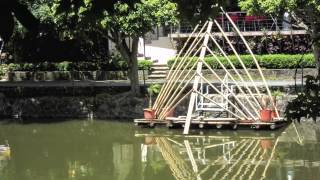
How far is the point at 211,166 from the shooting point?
14.8 metres

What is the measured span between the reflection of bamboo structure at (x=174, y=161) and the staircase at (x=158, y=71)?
1038cm

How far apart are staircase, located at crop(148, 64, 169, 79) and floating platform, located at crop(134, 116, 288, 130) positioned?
29.1 feet

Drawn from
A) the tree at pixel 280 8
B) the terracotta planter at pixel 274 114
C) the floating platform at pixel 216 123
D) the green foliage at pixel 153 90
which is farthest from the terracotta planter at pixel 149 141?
the tree at pixel 280 8

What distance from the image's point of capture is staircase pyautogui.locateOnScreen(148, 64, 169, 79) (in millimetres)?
29172

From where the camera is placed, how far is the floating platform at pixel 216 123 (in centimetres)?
1892

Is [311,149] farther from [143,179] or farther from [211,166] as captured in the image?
[143,179]

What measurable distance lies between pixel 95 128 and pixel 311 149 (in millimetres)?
8328

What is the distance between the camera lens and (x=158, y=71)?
29.7m

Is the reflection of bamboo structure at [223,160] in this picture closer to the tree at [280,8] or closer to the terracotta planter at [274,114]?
the terracotta planter at [274,114]

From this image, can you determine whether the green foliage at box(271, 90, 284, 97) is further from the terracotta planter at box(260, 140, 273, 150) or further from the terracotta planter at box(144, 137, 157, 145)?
the terracotta planter at box(144, 137, 157, 145)

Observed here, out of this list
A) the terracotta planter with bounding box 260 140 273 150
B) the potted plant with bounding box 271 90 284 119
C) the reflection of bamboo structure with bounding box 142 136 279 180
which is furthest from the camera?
the potted plant with bounding box 271 90 284 119

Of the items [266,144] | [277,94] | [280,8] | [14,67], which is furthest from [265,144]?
[14,67]

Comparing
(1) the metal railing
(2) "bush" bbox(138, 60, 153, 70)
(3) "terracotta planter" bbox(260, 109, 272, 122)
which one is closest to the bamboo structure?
(3) "terracotta planter" bbox(260, 109, 272, 122)

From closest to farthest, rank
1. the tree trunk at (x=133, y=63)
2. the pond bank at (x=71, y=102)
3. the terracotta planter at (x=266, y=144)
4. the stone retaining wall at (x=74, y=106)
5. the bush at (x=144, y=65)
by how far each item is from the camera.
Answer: the terracotta planter at (x=266, y=144) → the stone retaining wall at (x=74, y=106) → the pond bank at (x=71, y=102) → the tree trunk at (x=133, y=63) → the bush at (x=144, y=65)
